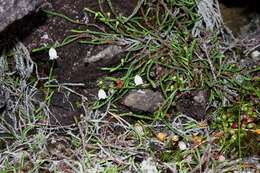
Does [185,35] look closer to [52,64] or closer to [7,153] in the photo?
[52,64]

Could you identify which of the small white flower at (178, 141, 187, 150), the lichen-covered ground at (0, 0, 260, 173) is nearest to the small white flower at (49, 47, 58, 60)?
the lichen-covered ground at (0, 0, 260, 173)

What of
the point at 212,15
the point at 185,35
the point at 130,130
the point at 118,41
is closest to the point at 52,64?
the point at 118,41

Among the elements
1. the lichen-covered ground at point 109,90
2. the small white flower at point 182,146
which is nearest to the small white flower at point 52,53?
the lichen-covered ground at point 109,90

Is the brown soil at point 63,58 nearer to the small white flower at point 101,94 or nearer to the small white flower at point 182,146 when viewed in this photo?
the small white flower at point 101,94

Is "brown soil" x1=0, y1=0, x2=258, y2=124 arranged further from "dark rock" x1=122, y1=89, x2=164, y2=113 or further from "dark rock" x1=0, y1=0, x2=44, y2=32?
"dark rock" x1=0, y1=0, x2=44, y2=32

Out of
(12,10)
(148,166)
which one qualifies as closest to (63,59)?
(12,10)

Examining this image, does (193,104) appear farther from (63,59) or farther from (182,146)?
(63,59)
